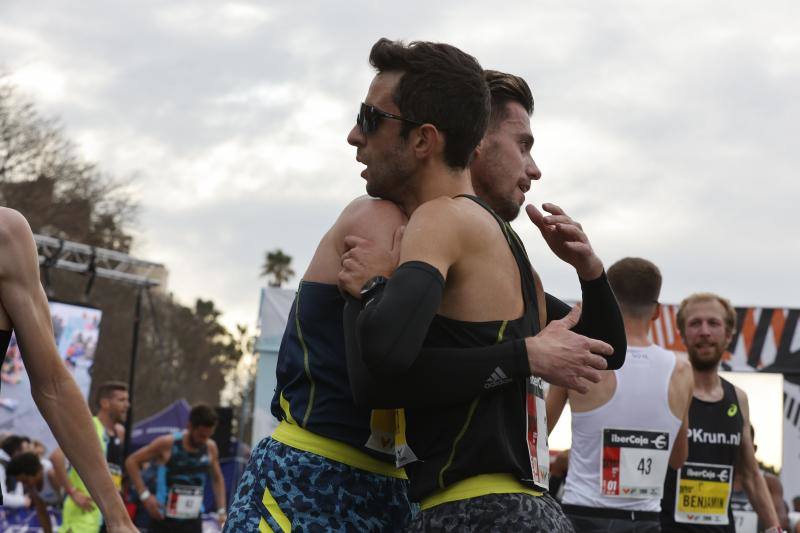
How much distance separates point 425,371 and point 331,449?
0.55 m

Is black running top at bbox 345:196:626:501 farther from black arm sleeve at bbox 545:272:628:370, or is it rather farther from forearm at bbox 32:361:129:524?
forearm at bbox 32:361:129:524

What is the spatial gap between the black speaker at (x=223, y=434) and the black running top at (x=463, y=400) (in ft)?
61.2

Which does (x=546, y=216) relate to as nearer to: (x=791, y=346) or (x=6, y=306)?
(x=6, y=306)

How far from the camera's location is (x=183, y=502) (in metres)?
10.7

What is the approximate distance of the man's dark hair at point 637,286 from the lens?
16.7 feet

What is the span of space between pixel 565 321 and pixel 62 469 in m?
9.82

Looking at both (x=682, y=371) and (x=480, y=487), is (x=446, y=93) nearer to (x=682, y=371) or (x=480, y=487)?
(x=480, y=487)


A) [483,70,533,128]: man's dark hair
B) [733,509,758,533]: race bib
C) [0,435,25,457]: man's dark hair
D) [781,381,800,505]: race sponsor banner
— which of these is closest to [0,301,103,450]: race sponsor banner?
[0,435,25,457]: man's dark hair

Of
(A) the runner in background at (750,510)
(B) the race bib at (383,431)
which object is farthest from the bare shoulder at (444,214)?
(A) the runner in background at (750,510)

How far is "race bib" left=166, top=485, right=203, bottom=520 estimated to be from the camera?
10648 mm

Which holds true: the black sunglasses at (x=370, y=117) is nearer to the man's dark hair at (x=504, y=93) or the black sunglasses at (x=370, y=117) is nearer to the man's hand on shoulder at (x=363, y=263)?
the man's hand on shoulder at (x=363, y=263)

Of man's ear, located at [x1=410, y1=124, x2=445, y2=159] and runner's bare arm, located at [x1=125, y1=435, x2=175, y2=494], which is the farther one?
runner's bare arm, located at [x1=125, y1=435, x2=175, y2=494]

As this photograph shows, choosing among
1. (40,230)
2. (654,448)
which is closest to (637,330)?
(654,448)

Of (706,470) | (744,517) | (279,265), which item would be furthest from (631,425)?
(279,265)
